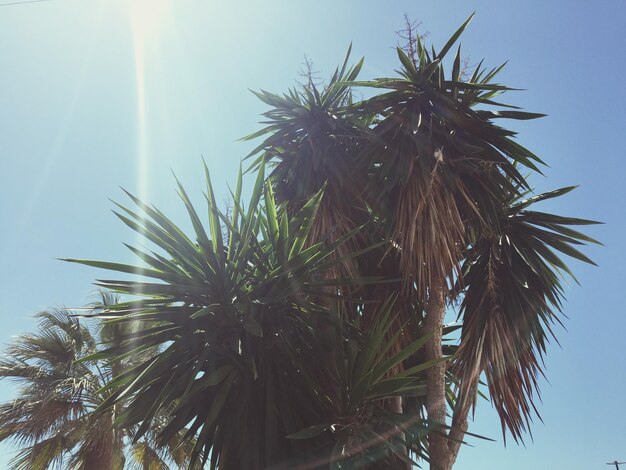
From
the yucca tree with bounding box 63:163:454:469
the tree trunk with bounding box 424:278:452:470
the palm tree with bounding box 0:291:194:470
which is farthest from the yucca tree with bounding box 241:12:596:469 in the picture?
the palm tree with bounding box 0:291:194:470

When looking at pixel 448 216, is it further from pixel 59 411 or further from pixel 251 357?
pixel 59 411

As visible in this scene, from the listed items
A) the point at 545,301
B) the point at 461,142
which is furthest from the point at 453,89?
the point at 545,301

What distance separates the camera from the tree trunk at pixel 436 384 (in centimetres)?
439

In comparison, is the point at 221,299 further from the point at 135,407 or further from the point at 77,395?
the point at 77,395

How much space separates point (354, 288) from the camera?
580cm

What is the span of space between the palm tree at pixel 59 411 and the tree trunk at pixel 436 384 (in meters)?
4.07

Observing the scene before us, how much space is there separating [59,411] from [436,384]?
A: 511 cm

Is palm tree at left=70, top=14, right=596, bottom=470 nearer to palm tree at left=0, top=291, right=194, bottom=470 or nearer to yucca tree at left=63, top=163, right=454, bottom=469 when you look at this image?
yucca tree at left=63, top=163, right=454, bottom=469

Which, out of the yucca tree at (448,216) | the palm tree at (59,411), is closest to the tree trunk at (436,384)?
the yucca tree at (448,216)

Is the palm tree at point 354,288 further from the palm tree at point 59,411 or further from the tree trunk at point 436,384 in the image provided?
the palm tree at point 59,411

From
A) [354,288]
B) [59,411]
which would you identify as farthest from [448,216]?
[59,411]

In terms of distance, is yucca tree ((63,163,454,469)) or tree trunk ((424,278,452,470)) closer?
yucca tree ((63,163,454,469))

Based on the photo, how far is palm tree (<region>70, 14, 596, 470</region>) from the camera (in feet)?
13.4

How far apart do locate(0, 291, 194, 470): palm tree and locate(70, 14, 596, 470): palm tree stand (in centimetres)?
228
